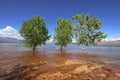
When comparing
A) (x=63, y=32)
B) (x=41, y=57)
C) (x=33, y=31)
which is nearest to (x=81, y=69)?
(x=41, y=57)

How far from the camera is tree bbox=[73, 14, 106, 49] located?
6519 centimetres

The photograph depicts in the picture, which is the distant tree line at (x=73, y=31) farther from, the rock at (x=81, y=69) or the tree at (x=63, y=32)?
the rock at (x=81, y=69)

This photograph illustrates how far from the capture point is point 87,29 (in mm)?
66438

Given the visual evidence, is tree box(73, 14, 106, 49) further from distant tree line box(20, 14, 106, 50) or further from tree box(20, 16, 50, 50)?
tree box(20, 16, 50, 50)

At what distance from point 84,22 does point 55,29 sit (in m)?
15.9

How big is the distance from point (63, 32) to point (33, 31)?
1671 cm

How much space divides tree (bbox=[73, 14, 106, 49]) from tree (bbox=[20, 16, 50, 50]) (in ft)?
47.7

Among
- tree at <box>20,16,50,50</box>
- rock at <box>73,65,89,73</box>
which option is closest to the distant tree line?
tree at <box>20,16,50,50</box>

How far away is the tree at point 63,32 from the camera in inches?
2926

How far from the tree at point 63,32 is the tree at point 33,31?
11.1m

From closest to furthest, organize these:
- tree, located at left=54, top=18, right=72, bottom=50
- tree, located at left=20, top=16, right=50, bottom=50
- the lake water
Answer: the lake water, tree, located at left=20, top=16, right=50, bottom=50, tree, located at left=54, top=18, right=72, bottom=50

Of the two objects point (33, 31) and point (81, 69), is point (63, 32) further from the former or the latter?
point (81, 69)

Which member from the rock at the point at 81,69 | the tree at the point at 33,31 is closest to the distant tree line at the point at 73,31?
the tree at the point at 33,31

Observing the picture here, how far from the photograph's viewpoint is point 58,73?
1747cm
